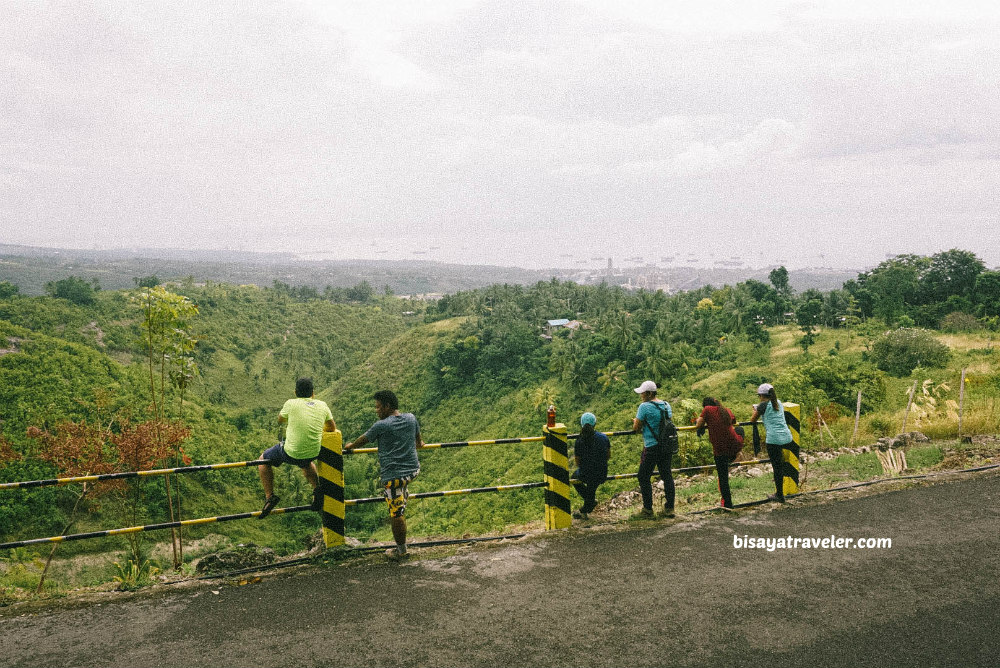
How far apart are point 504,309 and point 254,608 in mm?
59083

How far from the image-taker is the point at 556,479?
19.3ft

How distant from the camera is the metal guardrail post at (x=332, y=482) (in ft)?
17.3

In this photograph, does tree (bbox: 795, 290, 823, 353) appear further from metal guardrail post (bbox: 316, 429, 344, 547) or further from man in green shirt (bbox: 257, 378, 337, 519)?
man in green shirt (bbox: 257, 378, 337, 519)

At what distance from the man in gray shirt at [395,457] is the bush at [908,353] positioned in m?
31.1

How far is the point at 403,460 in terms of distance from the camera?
208 inches

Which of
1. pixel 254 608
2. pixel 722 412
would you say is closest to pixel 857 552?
pixel 722 412

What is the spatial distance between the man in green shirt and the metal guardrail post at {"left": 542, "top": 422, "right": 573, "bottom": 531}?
85.2 inches

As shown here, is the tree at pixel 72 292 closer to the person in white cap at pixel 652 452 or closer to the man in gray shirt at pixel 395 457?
the man in gray shirt at pixel 395 457

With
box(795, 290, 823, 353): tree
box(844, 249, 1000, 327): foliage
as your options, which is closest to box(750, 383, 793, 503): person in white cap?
box(795, 290, 823, 353): tree

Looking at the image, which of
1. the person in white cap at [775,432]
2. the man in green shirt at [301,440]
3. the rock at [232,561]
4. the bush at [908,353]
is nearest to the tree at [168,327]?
the rock at [232,561]

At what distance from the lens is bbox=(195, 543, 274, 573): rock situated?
5.30 m

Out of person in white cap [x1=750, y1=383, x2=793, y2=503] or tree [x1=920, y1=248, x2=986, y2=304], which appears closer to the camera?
person in white cap [x1=750, y1=383, x2=793, y2=503]

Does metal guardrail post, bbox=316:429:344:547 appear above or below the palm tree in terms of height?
above

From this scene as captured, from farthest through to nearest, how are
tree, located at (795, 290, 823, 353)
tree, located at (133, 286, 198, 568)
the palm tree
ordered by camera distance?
1. the palm tree
2. tree, located at (795, 290, 823, 353)
3. tree, located at (133, 286, 198, 568)
